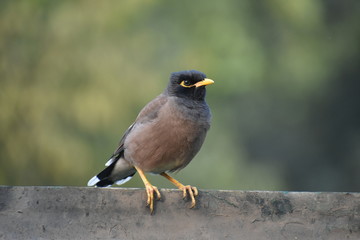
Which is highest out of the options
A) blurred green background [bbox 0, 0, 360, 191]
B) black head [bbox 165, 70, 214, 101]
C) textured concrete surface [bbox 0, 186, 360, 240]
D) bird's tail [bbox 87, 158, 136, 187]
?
black head [bbox 165, 70, 214, 101]

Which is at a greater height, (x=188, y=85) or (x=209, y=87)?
(x=188, y=85)

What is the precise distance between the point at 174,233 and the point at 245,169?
10.1m

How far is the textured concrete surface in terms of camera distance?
3650mm

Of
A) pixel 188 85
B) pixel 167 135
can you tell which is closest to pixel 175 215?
pixel 167 135

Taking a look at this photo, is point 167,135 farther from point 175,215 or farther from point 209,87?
point 209,87

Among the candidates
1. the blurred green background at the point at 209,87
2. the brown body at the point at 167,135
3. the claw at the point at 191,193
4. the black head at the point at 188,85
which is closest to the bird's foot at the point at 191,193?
the claw at the point at 191,193

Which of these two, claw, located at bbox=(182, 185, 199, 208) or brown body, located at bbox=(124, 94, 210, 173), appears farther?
brown body, located at bbox=(124, 94, 210, 173)

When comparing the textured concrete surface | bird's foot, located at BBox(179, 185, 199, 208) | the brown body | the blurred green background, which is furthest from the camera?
the blurred green background

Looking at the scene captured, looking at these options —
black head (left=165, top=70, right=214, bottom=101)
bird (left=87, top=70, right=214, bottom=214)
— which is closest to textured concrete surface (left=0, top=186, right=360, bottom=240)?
bird (left=87, top=70, right=214, bottom=214)

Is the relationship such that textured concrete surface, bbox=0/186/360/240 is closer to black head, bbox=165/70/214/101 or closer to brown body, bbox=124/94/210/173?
brown body, bbox=124/94/210/173

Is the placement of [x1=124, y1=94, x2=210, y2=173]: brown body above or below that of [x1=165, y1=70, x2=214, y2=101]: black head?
below

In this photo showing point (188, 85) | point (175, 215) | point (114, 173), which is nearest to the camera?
point (175, 215)

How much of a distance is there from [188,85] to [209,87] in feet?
24.5

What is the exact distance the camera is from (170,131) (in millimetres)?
4836
